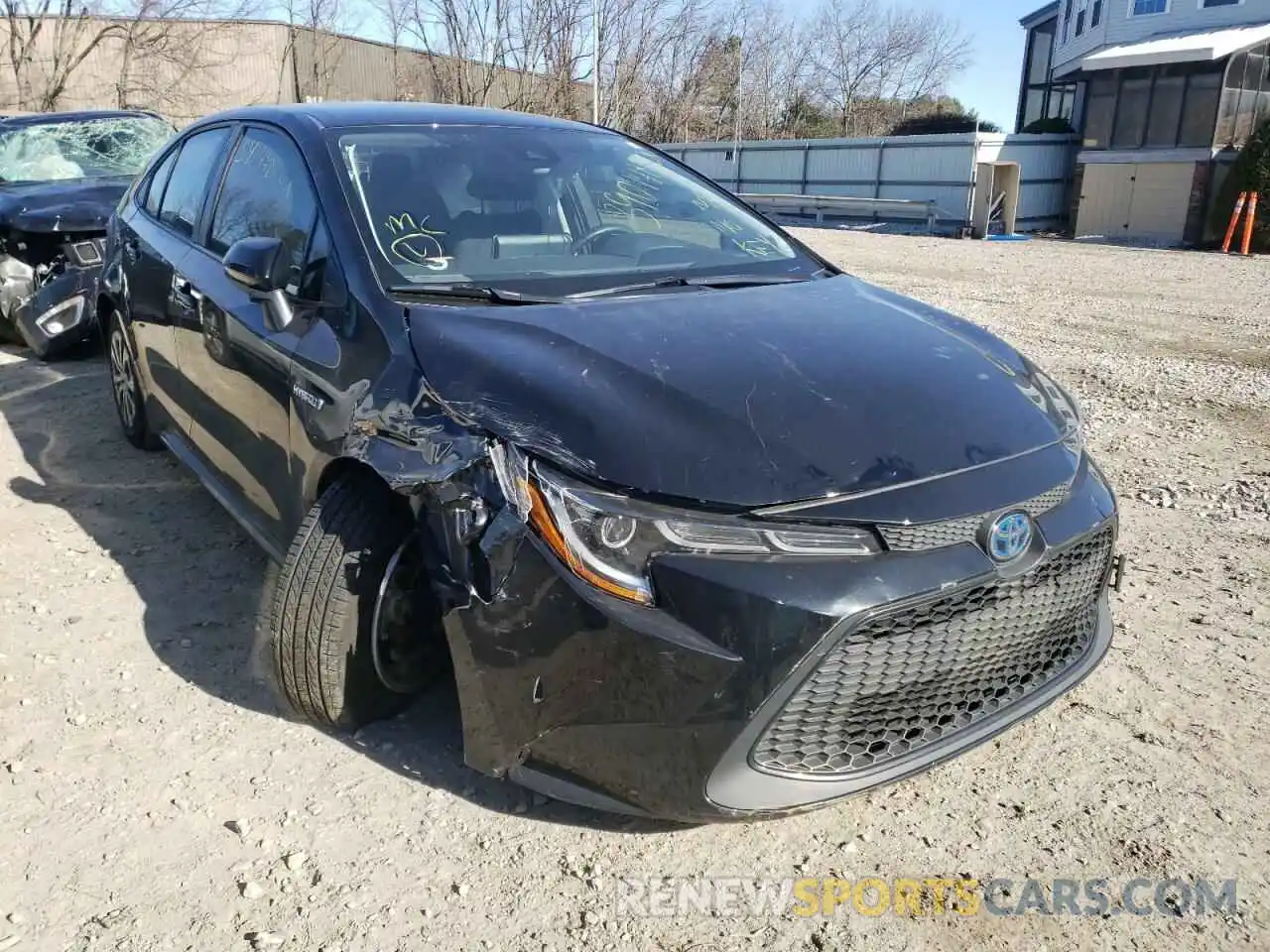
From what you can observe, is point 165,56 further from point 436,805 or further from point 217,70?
point 436,805

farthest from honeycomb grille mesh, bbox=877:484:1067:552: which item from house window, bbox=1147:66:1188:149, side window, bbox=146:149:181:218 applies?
house window, bbox=1147:66:1188:149

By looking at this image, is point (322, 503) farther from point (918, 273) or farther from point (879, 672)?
point (918, 273)

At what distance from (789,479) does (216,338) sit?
2165 mm

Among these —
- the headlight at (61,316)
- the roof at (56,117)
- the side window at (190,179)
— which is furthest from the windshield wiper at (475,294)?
the roof at (56,117)

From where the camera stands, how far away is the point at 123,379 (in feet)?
15.9

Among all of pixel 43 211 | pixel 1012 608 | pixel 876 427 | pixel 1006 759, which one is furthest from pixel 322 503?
pixel 43 211

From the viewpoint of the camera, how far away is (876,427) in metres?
2.20

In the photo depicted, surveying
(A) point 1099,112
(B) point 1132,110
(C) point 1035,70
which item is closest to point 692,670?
(B) point 1132,110

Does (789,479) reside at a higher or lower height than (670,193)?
lower

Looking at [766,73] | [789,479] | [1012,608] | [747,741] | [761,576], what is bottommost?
[747,741]

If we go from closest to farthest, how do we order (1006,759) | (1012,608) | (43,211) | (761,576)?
(761,576) → (1012,608) → (1006,759) → (43,211)

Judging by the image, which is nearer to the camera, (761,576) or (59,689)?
(761,576)

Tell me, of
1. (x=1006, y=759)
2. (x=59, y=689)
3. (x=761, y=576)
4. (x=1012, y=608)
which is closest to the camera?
(x=761, y=576)

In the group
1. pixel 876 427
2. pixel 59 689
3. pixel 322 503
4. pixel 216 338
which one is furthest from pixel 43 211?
pixel 876 427
